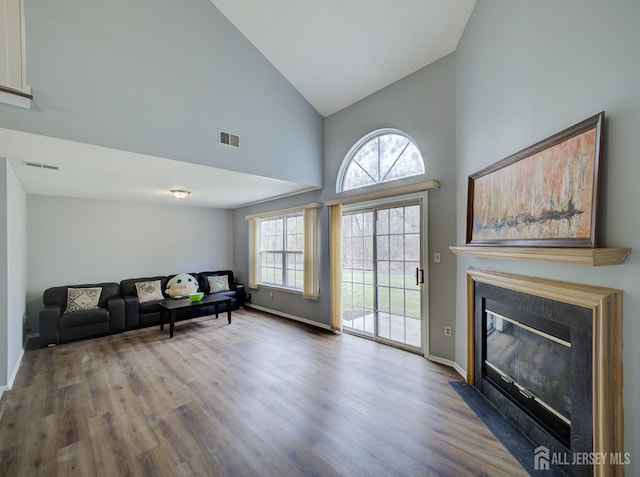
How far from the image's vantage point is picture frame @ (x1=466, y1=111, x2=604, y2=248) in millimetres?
1394

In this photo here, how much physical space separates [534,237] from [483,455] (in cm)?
150

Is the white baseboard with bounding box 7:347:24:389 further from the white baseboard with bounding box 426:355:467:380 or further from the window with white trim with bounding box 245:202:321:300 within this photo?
the white baseboard with bounding box 426:355:467:380

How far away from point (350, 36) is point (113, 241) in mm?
5345

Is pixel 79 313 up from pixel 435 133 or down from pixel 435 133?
down

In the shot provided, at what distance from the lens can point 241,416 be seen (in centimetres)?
221

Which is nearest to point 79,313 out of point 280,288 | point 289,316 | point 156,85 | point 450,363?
point 280,288

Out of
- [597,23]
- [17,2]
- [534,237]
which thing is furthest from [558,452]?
[17,2]

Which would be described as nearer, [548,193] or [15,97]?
[548,193]

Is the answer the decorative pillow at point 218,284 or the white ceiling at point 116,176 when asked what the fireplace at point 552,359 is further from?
the decorative pillow at point 218,284

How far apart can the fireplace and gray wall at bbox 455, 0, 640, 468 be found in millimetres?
61

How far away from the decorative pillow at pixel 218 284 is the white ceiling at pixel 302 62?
2.34m

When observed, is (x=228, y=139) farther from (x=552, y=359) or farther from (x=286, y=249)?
(x=552, y=359)

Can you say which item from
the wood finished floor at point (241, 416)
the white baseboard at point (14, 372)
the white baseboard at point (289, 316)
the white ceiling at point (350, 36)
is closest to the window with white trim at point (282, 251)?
the white baseboard at point (289, 316)

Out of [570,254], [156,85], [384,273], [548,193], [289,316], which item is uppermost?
[156,85]
